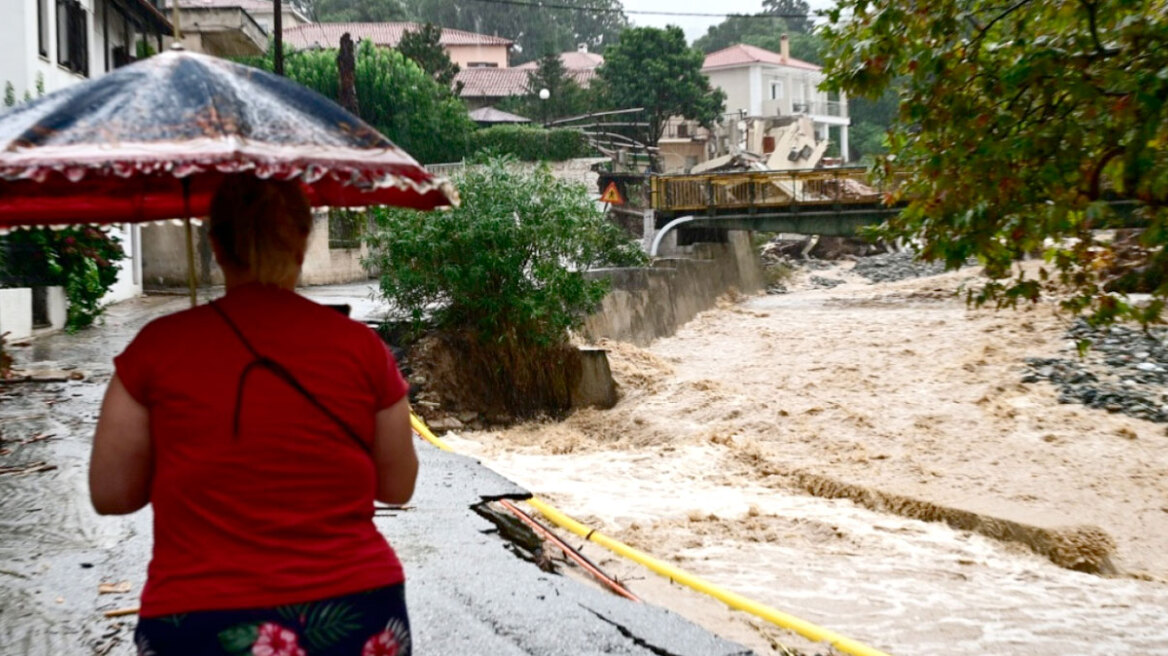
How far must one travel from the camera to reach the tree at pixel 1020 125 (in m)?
6.25

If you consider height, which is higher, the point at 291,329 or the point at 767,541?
the point at 291,329

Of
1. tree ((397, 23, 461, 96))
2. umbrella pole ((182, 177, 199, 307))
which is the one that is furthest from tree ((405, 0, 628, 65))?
umbrella pole ((182, 177, 199, 307))

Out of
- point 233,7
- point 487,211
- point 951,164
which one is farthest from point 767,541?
point 233,7

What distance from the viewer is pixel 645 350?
23688mm

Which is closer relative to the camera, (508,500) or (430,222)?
(508,500)

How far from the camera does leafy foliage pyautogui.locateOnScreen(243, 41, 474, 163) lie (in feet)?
150

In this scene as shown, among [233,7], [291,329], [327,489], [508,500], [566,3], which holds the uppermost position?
[566,3]

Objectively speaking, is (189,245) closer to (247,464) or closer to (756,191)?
(247,464)

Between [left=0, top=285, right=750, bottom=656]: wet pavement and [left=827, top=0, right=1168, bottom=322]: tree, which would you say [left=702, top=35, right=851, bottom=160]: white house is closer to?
[left=0, top=285, right=750, bottom=656]: wet pavement

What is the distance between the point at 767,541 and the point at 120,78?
9112 millimetres

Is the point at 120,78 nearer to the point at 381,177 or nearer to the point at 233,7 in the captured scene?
the point at 381,177

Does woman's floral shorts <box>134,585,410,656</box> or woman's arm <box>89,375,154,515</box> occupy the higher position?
woman's arm <box>89,375,154,515</box>

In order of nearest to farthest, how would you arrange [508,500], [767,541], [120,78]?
[120,78]
[508,500]
[767,541]

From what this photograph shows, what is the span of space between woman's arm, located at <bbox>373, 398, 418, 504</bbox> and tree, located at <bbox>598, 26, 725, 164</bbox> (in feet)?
184
